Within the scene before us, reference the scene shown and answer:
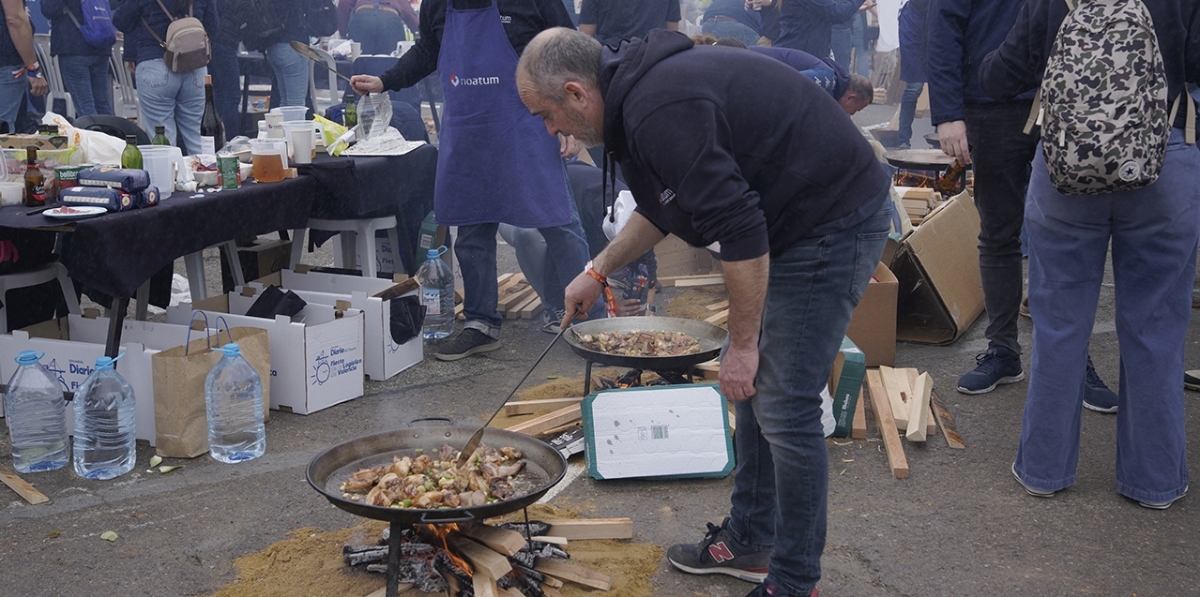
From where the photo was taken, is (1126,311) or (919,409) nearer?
(1126,311)

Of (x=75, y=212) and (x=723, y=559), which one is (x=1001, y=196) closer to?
(x=723, y=559)

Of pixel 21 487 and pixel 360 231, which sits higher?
pixel 360 231

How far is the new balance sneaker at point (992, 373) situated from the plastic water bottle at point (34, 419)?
4.15 meters

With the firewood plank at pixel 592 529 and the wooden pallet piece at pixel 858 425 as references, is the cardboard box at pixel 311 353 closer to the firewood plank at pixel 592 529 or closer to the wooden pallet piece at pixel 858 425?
the firewood plank at pixel 592 529

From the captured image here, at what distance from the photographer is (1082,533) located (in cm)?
368

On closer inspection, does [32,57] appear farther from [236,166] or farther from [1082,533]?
[1082,533]

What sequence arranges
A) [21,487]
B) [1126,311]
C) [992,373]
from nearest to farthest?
[1126,311] → [21,487] → [992,373]

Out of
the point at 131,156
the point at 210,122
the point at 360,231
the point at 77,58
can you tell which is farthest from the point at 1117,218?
the point at 77,58

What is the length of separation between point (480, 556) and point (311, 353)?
79.9 inches

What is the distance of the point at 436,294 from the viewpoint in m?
6.20

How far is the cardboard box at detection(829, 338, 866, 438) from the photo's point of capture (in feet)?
14.7

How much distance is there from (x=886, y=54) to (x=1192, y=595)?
16987 millimetres

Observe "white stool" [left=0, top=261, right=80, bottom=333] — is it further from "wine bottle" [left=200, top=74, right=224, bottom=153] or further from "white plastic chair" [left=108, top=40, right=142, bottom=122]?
"white plastic chair" [left=108, top=40, right=142, bottom=122]

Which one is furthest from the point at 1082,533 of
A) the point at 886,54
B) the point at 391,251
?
the point at 886,54
